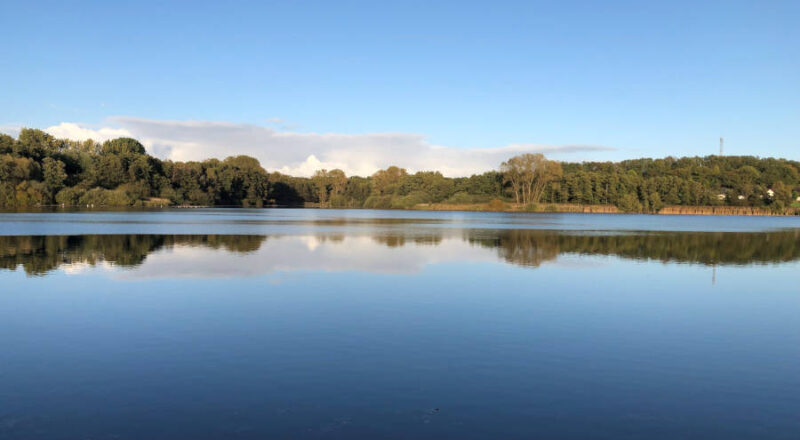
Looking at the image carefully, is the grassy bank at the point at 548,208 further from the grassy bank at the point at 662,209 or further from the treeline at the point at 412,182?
the treeline at the point at 412,182

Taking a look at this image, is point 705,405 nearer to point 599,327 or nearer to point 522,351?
point 522,351

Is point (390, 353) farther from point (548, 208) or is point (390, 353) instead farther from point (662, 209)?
point (662, 209)

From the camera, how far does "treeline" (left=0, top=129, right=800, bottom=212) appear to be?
103m

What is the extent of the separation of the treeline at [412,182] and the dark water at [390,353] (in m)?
100

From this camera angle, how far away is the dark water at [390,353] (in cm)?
633

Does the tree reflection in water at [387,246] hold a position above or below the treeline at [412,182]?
below

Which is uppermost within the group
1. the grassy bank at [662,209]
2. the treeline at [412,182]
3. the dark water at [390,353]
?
the treeline at [412,182]

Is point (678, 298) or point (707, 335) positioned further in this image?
point (678, 298)

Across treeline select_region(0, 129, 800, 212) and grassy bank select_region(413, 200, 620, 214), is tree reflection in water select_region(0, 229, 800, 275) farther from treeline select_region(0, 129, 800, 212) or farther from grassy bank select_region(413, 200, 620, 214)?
grassy bank select_region(413, 200, 620, 214)

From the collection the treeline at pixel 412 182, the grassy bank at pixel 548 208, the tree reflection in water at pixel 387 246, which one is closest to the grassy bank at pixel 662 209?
the grassy bank at pixel 548 208

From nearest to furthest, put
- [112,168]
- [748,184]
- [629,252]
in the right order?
[629,252] < [112,168] < [748,184]

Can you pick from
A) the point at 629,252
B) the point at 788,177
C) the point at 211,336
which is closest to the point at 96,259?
the point at 211,336

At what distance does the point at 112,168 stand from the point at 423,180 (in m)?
76.2

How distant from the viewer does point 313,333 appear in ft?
34.0
